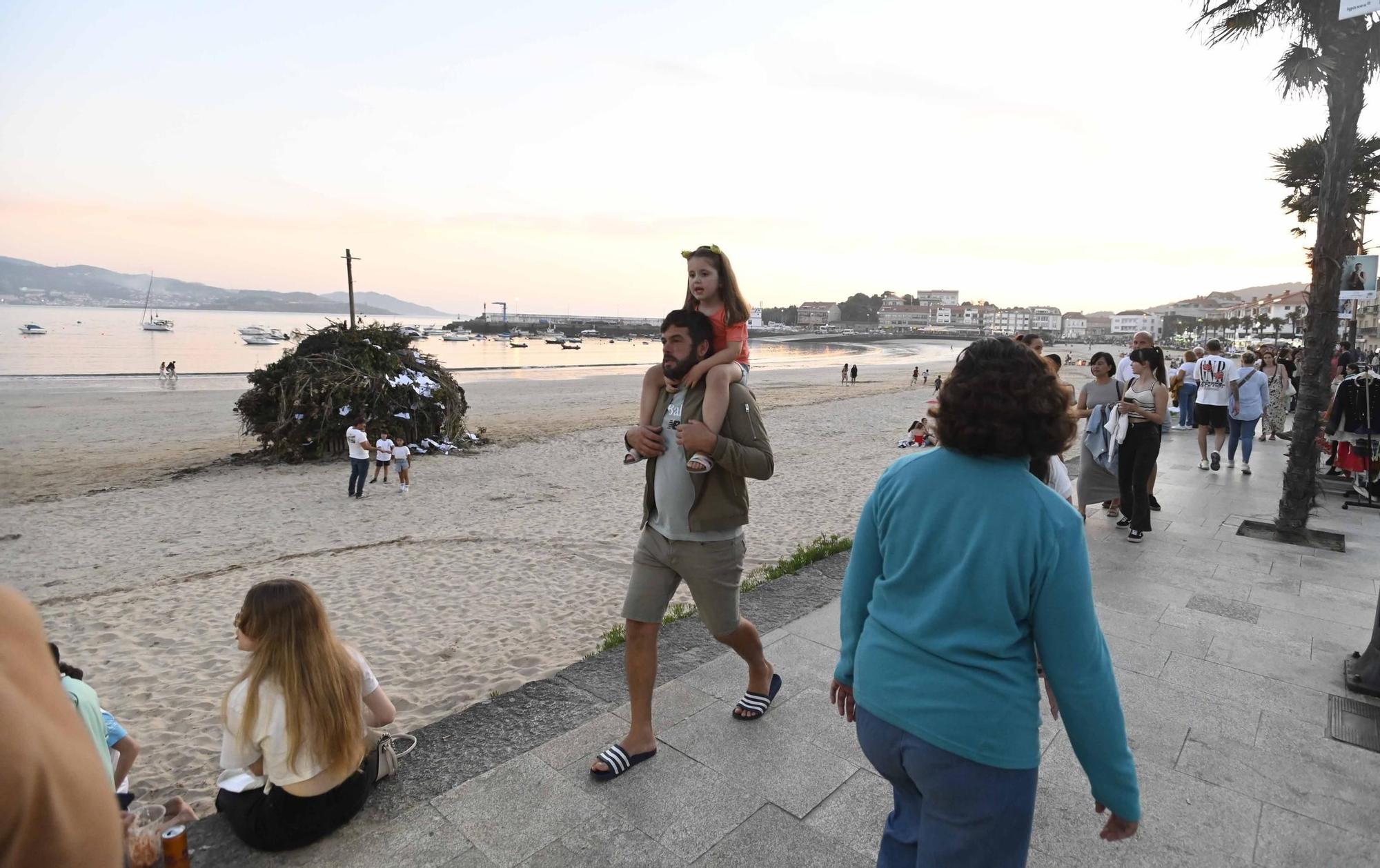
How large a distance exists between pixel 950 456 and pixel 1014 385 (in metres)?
0.20

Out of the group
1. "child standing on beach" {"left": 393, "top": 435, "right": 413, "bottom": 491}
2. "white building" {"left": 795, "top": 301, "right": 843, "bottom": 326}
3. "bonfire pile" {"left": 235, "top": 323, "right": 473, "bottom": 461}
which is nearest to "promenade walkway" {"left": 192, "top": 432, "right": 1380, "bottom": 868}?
"child standing on beach" {"left": 393, "top": 435, "right": 413, "bottom": 491}

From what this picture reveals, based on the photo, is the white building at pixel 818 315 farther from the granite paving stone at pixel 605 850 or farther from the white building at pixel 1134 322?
the granite paving stone at pixel 605 850

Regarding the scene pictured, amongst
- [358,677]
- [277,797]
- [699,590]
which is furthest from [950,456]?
[277,797]

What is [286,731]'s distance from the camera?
2.50 meters

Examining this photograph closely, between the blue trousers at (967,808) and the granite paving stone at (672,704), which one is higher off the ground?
the blue trousers at (967,808)

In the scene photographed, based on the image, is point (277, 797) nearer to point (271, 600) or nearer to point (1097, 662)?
point (271, 600)

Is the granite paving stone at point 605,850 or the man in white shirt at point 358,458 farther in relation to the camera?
the man in white shirt at point 358,458

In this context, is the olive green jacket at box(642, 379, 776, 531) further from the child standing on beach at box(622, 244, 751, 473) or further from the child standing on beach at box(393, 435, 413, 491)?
the child standing on beach at box(393, 435, 413, 491)

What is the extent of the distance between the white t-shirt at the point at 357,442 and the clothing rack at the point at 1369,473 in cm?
1181

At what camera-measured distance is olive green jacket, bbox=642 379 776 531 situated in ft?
9.36

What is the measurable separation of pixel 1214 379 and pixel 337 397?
14546 mm

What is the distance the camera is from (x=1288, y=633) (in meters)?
4.33

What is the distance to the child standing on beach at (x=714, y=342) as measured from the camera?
2844 millimetres

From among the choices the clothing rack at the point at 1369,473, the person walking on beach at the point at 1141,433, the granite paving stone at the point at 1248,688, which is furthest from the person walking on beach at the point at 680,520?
the clothing rack at the point at 1369,473
